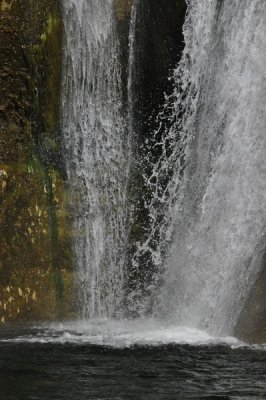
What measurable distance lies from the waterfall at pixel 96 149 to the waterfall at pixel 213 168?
1.42 ft

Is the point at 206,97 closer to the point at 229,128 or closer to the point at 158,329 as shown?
the point at 229,128

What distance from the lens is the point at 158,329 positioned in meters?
9.10

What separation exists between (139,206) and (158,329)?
6.02 feet

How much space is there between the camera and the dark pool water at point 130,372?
22.0 feet

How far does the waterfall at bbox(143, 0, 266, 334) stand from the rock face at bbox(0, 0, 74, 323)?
109cm

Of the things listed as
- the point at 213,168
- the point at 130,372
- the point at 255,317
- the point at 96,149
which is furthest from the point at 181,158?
the point at 130,372

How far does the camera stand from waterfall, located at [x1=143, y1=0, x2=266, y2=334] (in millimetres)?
9453

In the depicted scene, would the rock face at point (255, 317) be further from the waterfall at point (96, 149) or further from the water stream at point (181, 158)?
the waterfall at point (96, 149)

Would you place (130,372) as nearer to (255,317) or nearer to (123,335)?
(123,335)

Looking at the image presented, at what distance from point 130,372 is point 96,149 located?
12.0ft

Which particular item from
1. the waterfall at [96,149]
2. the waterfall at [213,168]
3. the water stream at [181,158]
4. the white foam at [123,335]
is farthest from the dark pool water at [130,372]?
the waterfall at [96,149]

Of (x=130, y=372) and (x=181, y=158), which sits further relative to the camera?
(x=181, y=158)

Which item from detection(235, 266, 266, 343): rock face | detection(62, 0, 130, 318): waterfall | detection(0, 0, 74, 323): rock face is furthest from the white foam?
detection(62, 0, 130, 318): waterfall

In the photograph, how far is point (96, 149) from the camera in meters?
10.3
